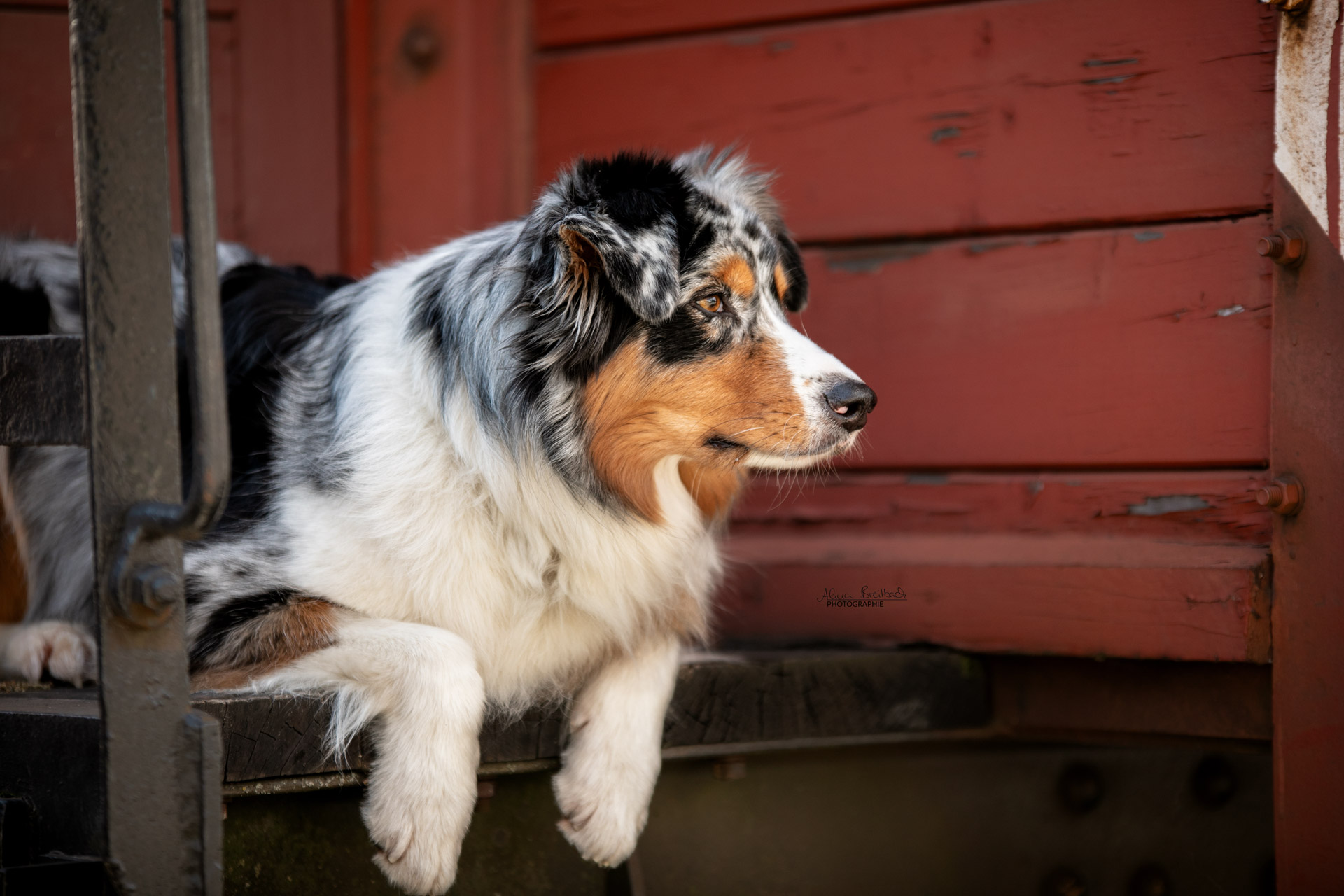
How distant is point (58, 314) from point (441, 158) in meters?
1.09

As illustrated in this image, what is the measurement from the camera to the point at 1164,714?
2.46 m

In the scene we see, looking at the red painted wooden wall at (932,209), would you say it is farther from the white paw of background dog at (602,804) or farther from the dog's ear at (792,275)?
the white paw of background dog at (602,804)

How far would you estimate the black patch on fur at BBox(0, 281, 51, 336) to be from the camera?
7.39ft

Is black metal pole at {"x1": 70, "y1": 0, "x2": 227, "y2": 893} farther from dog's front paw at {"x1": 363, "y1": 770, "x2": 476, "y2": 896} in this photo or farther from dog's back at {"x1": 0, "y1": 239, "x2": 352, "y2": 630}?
dog's back at {"x1": 0, "y1": 239, "x2": 352, "y2": 630}

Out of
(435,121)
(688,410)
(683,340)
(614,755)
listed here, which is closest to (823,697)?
(614,755)

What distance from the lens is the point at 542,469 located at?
6.50ft

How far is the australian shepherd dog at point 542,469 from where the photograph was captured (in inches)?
73.9

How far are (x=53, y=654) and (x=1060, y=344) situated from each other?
211 centimetres

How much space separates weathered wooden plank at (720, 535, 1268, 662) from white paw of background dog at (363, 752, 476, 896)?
1.19 m

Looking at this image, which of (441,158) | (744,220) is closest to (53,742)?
(744,220)

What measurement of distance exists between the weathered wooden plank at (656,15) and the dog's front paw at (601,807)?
185 centimetres

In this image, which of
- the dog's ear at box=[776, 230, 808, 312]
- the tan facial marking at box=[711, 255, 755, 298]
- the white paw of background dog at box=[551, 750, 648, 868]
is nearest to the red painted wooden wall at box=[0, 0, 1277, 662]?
the dog's ear at box=[776, 230, 808, 312]

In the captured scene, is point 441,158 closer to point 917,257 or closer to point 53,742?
point 917,257

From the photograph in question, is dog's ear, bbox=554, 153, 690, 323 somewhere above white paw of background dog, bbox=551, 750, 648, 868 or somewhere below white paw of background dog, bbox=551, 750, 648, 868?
above
